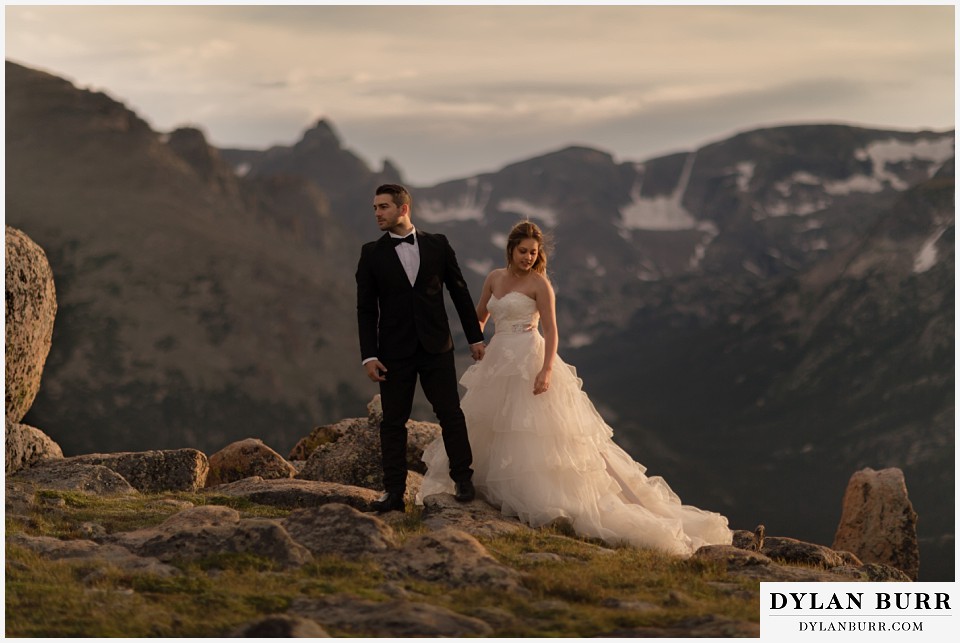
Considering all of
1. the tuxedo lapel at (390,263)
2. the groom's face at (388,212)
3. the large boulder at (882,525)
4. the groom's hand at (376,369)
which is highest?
the groom's face at (388,212)

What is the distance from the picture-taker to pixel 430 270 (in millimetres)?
11812

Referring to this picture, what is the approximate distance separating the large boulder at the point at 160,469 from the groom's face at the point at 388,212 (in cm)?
673

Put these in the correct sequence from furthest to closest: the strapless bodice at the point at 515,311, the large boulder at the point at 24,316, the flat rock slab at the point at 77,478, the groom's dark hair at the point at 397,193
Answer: the large boulder at the point at 24,316 → the flat rock slab at the point at 77,478 → the strapless bodice at the point at 515,311 → the groom's dark hair at the point at 397,193

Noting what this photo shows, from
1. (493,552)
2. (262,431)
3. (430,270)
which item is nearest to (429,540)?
(493,552)

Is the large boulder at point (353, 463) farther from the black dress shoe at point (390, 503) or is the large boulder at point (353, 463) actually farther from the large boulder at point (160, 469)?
the black dress shoe at point (390, 503)

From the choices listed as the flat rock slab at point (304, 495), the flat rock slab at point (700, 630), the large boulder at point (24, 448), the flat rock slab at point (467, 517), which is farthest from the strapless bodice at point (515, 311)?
the large boulder at point (24, 448)

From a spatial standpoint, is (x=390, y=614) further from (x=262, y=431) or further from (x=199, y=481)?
(x=262, y=431)

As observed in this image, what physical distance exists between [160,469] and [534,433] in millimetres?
6843

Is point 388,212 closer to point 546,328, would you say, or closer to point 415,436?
point 546,328

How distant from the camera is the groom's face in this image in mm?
11523

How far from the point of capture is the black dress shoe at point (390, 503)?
12.4m

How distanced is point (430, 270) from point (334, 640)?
4.95 meters

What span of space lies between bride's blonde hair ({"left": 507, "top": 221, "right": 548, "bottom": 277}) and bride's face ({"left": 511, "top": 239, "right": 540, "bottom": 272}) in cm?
4

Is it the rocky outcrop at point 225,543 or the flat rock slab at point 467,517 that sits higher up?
the rocky outcrop at point 225,543
